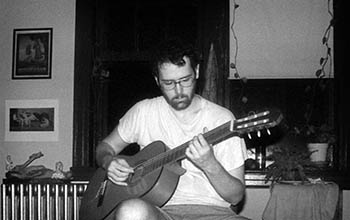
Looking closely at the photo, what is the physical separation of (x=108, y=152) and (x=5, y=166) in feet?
5.38

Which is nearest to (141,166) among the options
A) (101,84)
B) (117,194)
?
(117,194)

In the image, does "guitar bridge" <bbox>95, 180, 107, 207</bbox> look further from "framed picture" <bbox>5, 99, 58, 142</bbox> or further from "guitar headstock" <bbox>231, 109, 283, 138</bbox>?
"framed picture" <bbox>5, 99, 58, 142</bbox>

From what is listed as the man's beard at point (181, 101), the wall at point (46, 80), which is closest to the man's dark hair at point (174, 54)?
the man's beard at point (181, 101)

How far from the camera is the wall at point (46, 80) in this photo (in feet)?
11.7

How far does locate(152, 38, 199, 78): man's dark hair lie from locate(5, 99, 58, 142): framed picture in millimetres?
1689

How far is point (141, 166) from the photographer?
83.1 inches

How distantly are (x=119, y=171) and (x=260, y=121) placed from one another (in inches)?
26.9

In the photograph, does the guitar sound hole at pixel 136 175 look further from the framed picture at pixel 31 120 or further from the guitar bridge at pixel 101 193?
the framed picture at pixel 31 120

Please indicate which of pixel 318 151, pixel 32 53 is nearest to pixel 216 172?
pixel 318 151

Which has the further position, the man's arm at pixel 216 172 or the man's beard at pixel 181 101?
the man's beard at pixel 181 101

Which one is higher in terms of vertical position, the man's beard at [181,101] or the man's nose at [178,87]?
the man's nose at [178,87]

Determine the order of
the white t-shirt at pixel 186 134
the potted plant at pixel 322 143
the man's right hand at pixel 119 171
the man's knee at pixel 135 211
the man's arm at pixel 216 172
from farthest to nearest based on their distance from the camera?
1. the potted plant at pixel 322 143
2. the man's right hand at pixel 119 171
3. the white t-shirt at pixel 186 134
4. the man's arm at pixel 216 172
5. the man's knee at pixel 135 211

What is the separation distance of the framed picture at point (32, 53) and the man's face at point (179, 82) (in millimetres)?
1800

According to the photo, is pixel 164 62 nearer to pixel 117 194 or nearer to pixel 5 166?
pixel 117 194
